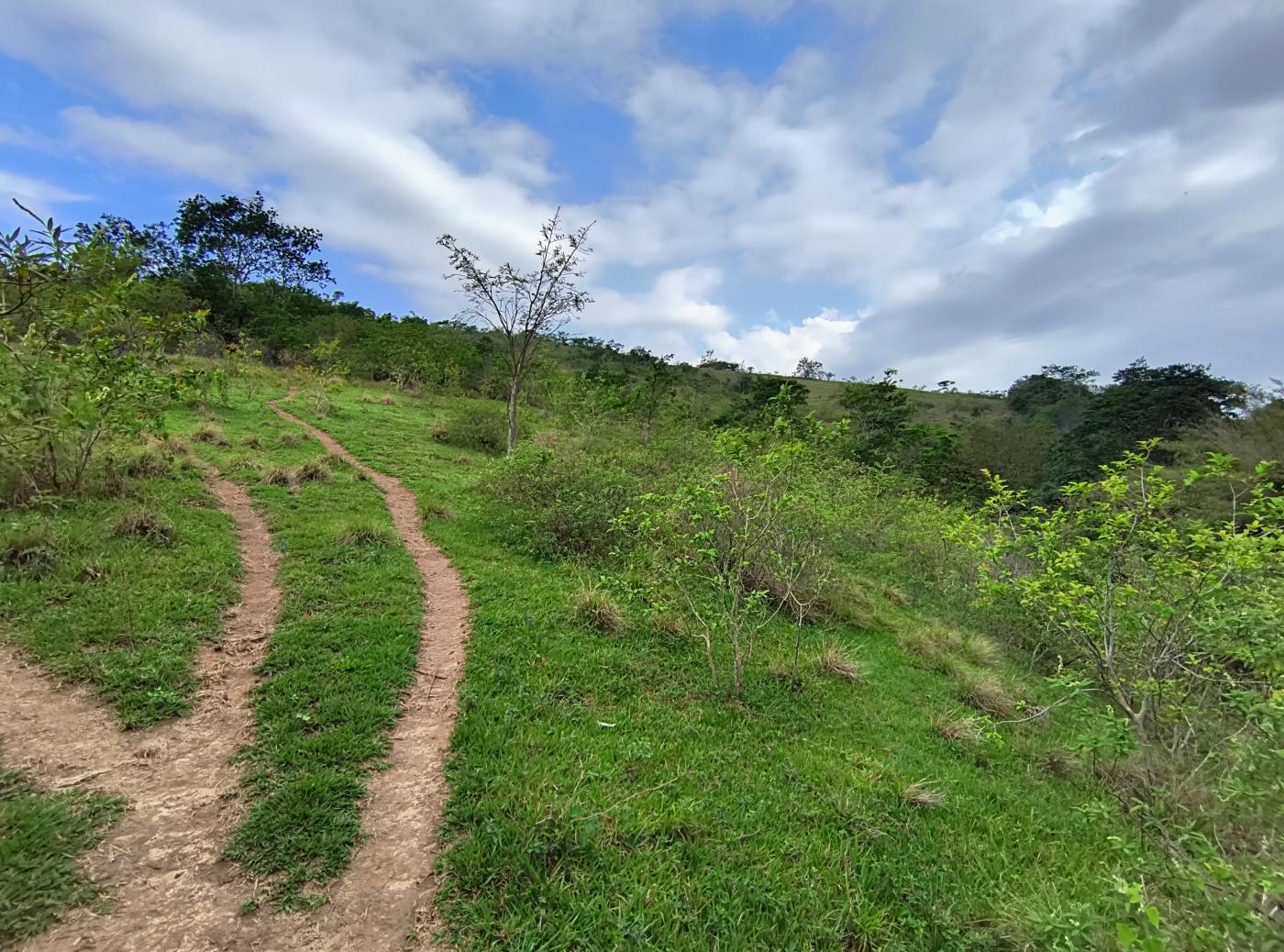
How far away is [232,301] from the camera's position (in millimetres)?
38062

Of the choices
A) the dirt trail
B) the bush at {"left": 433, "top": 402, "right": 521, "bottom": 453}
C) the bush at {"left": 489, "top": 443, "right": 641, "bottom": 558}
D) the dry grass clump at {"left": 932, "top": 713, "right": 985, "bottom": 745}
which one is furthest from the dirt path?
the bush at {"left": 433, "top": 402, "right": 521, "bottom": 453}

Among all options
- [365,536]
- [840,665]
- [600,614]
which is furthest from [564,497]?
[840,665]

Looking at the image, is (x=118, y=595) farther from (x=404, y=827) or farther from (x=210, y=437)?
(x=210, y=437)

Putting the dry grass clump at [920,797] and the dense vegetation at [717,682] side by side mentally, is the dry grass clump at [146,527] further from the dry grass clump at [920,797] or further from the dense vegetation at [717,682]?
the dry grass clump at [920,797]

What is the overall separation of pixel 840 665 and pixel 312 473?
10003 millimetres

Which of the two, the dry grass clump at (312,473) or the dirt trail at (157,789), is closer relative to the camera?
the dirt trail at (157,789)

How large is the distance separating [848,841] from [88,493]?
9.93 m

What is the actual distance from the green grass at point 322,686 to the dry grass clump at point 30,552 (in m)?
1.95

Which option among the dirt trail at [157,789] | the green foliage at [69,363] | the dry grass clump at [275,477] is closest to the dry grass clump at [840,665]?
the dirt trail at [157,789]

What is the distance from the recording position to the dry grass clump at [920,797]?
4.12 meters

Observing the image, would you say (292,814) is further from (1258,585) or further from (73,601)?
(1258,585)

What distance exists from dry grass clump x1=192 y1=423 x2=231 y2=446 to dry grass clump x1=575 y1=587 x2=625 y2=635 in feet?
35.3

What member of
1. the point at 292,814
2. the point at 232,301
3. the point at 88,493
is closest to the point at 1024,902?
the point at 292,814

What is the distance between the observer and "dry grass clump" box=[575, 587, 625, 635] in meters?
6.24
